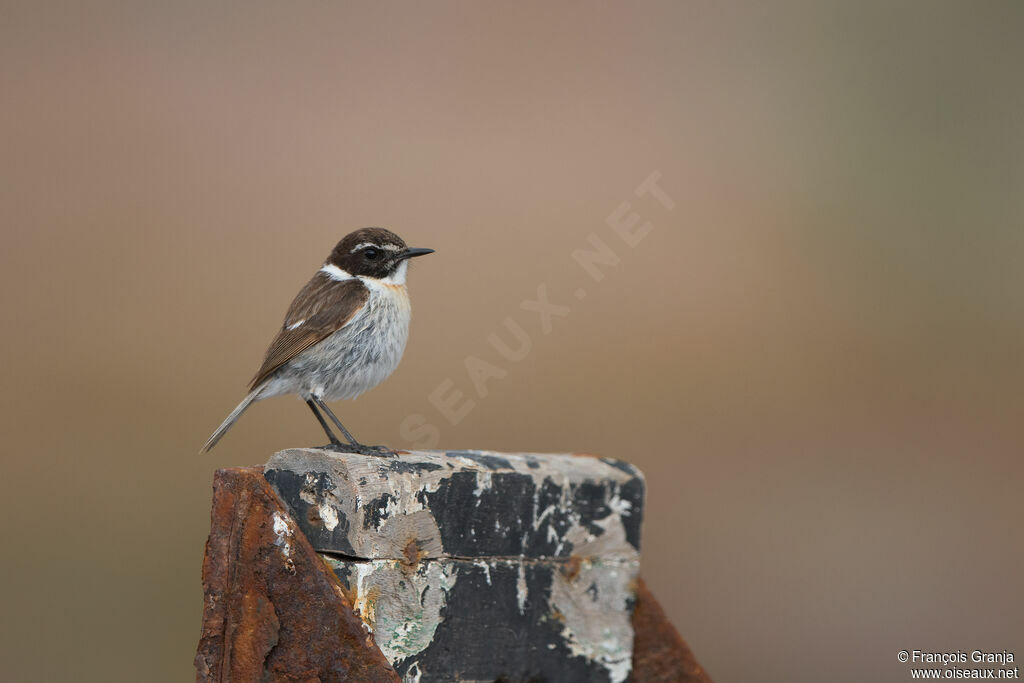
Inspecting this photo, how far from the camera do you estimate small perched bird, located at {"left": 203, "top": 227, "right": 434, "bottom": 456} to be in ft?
18.7

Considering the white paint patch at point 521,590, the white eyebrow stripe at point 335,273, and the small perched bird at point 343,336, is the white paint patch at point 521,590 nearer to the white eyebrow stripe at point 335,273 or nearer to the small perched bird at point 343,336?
the small perched bird at point 343,336

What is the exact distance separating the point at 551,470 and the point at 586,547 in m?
0.27

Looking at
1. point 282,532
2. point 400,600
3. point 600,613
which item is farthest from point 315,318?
point 282,532

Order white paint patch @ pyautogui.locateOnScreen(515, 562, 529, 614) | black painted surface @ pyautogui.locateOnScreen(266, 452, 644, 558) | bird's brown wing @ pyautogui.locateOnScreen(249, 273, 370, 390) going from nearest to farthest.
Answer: black painted surface @ pyautogui.locateOnScreen(266, 452, 644, 558)
white paint patch @ pyautogui.locateOnScreen(515, 562, 529, 614)
bird's brown wing @ pyautogui.locateOnScreen(249, 273, 370, 390)

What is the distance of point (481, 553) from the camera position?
3.35 metres

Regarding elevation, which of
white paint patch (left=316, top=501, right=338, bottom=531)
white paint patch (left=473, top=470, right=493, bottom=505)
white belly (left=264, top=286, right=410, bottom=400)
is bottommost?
white paint patch (left=473, top=470, right=493, bottom=505)

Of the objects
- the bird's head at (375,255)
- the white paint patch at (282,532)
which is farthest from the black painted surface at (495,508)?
the bird's head at (375,255)

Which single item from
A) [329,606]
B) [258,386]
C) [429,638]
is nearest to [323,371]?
[258,386]

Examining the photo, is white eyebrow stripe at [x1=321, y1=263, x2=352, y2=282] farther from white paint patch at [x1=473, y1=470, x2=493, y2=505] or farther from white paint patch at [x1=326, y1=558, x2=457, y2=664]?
white paint patch at [x1=326, y1=558, x2=457, y2=664]

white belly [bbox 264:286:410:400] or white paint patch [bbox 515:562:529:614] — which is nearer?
white paint patch [bbox 515:562:529:614]

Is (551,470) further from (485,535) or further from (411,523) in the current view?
(411,523)

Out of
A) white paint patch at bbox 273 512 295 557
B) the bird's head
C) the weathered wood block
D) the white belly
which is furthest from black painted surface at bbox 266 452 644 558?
the bird's head

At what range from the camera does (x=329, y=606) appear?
8.87ft

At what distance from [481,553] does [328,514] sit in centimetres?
58
